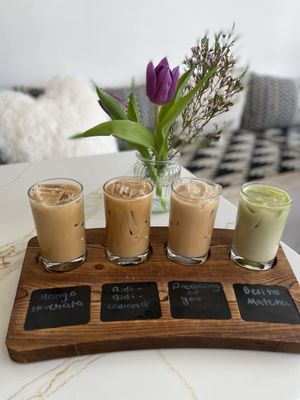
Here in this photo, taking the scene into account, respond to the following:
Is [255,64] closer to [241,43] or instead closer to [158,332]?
[241,43]

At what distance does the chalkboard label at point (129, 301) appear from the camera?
64 cm

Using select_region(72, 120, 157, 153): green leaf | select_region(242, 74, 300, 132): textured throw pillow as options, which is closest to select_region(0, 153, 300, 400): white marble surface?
select_region(72, 120, 157, 153): green leaf

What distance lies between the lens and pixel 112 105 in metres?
0.79

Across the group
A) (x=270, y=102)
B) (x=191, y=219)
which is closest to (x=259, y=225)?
(x=191, y=219)

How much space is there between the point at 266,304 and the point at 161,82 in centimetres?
47

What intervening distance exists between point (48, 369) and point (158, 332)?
7.5 inches

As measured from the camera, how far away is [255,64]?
2732 mm

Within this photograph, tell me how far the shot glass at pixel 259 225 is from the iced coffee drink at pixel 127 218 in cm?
20

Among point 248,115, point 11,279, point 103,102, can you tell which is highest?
point 103,102

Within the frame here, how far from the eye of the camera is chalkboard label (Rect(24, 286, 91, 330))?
621 millimetres

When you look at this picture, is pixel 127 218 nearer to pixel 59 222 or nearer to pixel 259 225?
pixel 59 222

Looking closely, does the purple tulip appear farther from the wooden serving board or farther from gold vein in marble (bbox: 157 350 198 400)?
gold vein in marble (bbox: 157 350 198 400)

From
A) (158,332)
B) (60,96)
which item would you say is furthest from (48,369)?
(60,96)

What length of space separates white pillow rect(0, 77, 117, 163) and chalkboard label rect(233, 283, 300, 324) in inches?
46.2
